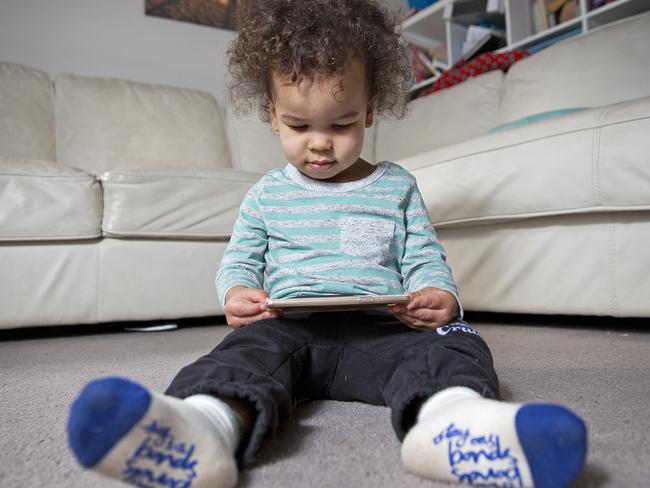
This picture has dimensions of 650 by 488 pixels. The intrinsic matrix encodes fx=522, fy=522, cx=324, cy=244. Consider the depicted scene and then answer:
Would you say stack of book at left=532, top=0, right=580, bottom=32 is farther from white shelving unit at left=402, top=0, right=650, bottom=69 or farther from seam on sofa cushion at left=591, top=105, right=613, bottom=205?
seam on sofa cushion at left=591, top=105, right=613, bottom=205

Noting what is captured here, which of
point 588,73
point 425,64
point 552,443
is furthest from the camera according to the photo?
point 425,64

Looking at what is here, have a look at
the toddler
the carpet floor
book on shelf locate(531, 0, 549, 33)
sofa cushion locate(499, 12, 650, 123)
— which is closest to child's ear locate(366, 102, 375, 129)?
the toddler

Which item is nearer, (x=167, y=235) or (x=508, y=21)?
(x=167, y=235)

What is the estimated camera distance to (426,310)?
2.02ft

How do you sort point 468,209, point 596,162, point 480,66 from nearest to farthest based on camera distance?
point 596,162, point 468,209, point 480,66

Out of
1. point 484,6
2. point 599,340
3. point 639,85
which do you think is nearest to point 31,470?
point 599,340

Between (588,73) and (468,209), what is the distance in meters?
0.74

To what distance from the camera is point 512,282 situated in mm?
1197

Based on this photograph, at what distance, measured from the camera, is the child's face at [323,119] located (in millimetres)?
663

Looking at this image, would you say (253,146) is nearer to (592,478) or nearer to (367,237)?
(367,237)

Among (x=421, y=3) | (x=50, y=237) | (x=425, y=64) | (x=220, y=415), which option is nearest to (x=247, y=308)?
(x=220, y=415)

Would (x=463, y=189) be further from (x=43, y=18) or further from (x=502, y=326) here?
(x=43, y=18)

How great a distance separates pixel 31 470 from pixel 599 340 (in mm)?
951

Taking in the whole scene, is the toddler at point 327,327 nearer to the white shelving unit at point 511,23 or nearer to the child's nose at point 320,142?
the child's nose at point 320,142
